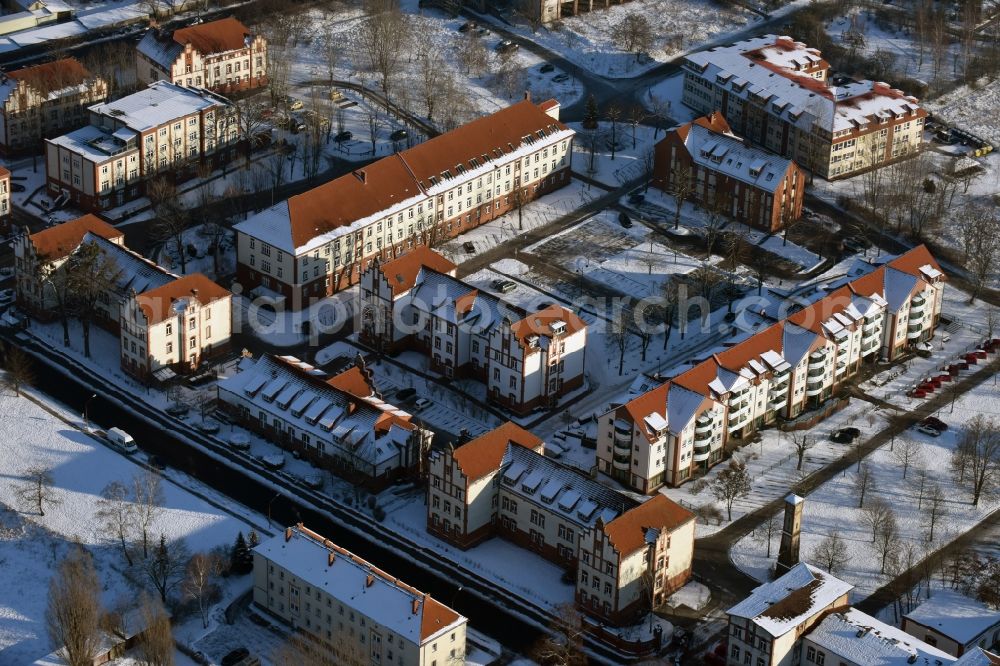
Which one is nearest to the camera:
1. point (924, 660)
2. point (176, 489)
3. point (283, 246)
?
point (924, 660)

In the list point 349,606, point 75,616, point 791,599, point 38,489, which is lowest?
point 38,489

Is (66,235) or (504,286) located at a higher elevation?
(66,235)

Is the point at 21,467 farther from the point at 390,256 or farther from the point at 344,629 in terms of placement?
the point at 390,256

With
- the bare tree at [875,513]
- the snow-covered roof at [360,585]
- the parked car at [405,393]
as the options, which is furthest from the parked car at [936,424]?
the snow-covered roof at [360,585]

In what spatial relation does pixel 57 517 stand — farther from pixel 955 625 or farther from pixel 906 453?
pixel 906 453

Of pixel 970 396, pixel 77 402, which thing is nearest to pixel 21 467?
pixel 77 402

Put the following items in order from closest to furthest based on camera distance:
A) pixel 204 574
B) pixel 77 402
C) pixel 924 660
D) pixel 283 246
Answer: pixel 924 660, pixel 204 574, pixel 77 402, pixel 283 246

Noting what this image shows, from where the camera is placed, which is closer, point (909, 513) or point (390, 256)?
point (909, 513)

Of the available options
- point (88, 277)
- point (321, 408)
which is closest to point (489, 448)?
point (321, 408)
